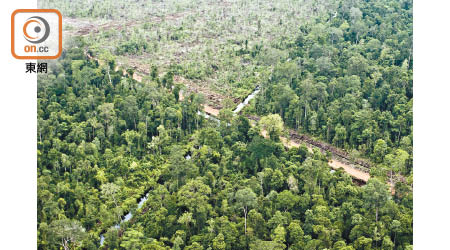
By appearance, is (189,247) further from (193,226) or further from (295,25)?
(295,25)

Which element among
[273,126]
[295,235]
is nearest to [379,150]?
[273,126]

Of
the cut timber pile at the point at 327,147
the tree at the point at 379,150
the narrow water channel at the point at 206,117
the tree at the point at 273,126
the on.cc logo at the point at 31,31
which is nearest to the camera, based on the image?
the on.cc logo at the point at 31,31

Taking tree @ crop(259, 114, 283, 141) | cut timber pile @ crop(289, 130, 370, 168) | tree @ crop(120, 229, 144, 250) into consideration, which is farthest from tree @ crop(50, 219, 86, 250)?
cut timber pile @ crop(289, 130, 370, 168)

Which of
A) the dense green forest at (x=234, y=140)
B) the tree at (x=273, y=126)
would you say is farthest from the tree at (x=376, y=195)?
the tree at (x=273, y=126)

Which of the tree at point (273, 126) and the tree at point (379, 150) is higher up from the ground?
the tree at point (273, 126)

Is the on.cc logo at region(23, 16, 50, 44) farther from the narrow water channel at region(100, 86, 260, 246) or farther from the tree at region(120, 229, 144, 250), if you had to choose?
the narrow water channel at region(100, 86, 260, 246)

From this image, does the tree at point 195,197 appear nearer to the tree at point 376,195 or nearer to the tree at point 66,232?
the tree at point 66,232

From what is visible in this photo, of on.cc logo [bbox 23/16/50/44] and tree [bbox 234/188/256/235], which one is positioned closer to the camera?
on.cc logo [bbox 23/16/50/44]

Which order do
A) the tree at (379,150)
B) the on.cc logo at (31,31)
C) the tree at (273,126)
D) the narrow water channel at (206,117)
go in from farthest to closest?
the tree at (273,126)
the tree at (379,150)
the narrow water channel at (206,117)
the on.cc logo at (31,31)
